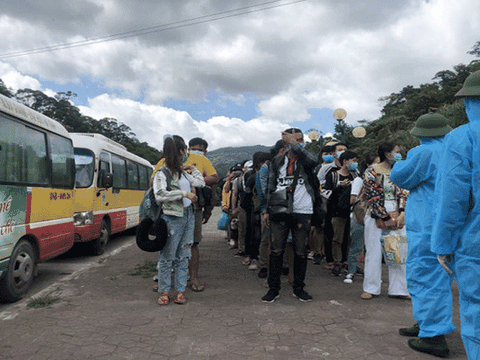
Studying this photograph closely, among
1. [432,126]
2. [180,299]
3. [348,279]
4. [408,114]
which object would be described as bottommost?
[348,279]

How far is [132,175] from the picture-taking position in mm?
11883

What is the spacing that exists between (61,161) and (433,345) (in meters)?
5.73

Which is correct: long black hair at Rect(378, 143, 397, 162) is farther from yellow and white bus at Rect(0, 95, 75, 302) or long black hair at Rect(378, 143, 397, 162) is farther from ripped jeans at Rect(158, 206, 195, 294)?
yellow and white bus at Rect(0, 95, 75, 302)

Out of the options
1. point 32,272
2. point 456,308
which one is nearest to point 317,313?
point 456,308

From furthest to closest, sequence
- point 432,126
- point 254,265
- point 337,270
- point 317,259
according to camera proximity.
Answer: point 317,259, point 254,265, point 337,270, point 432,126

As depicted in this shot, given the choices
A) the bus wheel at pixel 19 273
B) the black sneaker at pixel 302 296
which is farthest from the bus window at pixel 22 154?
the black sneaker at pixel 302 296

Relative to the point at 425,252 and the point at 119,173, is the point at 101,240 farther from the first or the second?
the point at 425,252

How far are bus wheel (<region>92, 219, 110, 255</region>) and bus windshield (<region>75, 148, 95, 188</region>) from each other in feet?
3.57

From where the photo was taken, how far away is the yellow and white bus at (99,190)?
7871mm

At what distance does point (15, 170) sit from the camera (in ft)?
15.6

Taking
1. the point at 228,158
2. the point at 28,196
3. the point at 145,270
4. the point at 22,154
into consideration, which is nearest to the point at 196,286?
the point at 145,270

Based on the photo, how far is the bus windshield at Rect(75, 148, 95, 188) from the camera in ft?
26.7

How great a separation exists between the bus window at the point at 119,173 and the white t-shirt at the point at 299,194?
246 inches

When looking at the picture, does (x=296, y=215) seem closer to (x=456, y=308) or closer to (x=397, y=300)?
(x=397, y=300)
